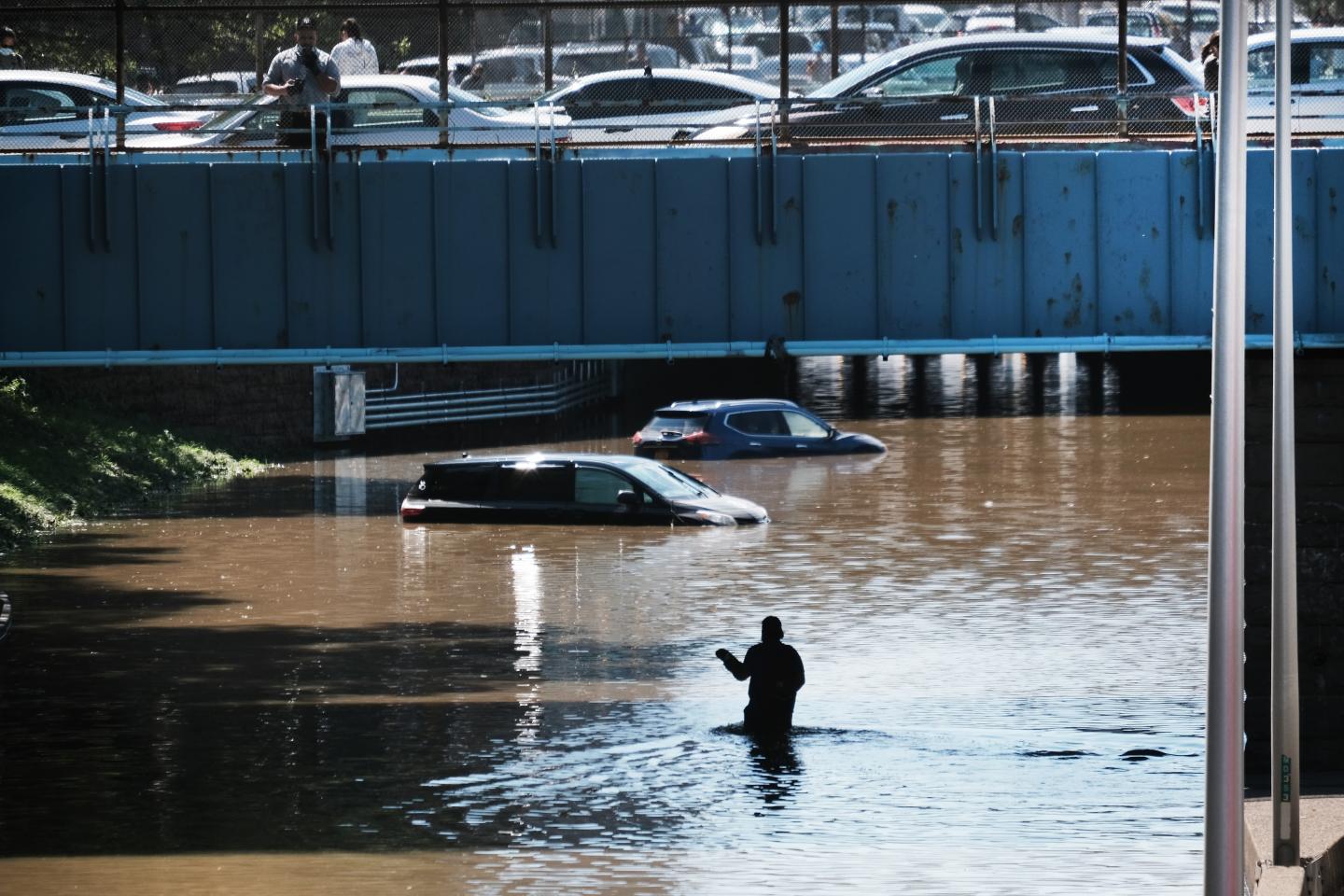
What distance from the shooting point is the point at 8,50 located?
19.8 m

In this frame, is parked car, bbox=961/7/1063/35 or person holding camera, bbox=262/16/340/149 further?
parked car, bbox=961/7/1063/35

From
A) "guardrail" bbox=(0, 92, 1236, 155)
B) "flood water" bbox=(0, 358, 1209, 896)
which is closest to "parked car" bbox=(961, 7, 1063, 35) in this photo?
"guardrail" bbox=(0, 92, 1236, 155)

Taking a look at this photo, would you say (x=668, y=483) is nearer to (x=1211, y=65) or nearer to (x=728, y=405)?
(x=728, y=405)

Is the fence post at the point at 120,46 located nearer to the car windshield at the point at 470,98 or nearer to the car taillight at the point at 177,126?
the car taillight at the point at 177,126

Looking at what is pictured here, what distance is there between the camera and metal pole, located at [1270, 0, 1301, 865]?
13.9 meters

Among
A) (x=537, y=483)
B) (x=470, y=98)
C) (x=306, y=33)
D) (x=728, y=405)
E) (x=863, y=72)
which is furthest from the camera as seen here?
(x=728, y=405)

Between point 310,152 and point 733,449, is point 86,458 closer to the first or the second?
point 733,449

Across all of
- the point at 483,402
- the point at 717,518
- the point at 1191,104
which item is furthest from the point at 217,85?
the point at 483,402

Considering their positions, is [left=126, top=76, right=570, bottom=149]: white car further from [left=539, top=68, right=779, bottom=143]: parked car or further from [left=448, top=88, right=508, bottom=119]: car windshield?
[left=539, top=68, right=779, bottom=143]: parked car

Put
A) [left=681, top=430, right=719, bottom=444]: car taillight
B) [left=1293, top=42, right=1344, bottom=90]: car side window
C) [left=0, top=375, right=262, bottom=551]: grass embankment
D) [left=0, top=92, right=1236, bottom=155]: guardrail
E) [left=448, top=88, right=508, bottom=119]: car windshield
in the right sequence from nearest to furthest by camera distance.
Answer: [left=0, top=92, right=1236, bottom=155]: guardrail → [left=448, top=88, right=508, bottom=119]: car windshield → [left=1293, top=42, right=1344, bottom=90]: car side window → [left=0, top=375, right=262, bottom=551]: grass embankment → [left=681, top=430, right=719, bottom=444]: car taillight

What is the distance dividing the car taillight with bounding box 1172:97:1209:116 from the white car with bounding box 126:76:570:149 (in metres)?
4.91

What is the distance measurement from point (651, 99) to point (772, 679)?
5.25 meters

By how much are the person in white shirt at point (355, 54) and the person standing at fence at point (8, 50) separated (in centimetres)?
317

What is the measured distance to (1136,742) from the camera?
20453 mm
